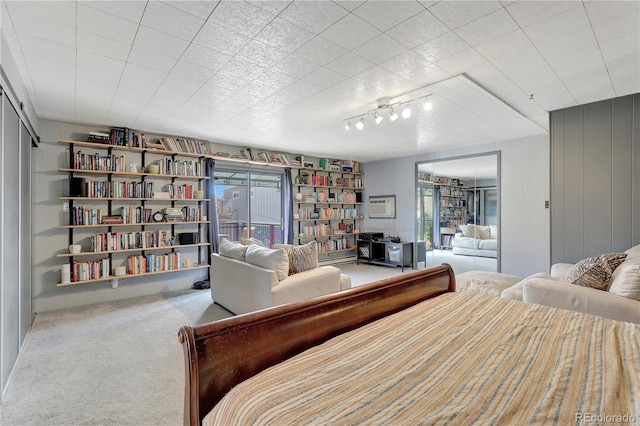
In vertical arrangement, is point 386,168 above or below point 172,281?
above

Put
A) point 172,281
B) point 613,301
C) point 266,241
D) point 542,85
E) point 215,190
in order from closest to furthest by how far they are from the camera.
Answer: point 613,301 → point 542,85 → point 172,281 → point 215,190 → point 266,241

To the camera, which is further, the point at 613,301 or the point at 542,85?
the point at 542,85

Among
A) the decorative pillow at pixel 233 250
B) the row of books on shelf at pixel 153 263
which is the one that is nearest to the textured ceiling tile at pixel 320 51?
the decorative pillow at pixel 233 250

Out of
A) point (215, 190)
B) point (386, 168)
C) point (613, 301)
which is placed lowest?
point (613, 301)

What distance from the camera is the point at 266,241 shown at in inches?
252

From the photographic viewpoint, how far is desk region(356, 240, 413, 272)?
21.0ft

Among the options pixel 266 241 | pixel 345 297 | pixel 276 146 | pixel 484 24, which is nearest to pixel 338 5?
pixel 484 24

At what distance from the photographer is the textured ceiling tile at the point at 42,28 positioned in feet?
6.23


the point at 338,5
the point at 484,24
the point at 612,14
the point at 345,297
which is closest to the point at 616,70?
the point at 612,14

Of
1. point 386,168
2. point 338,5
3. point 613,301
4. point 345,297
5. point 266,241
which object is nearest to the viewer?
point 345,297

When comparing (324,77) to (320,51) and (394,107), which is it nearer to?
(320,51)

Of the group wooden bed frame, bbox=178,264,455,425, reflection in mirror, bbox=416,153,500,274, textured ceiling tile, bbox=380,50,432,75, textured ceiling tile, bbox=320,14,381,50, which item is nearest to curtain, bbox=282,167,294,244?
reflection in mirror, bbox=416,153,500,274

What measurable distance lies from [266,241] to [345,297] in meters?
4.99

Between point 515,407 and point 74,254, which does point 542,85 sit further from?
point 74,254
